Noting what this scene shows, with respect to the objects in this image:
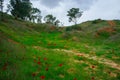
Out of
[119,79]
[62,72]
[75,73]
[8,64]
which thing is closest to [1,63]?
[8,64]

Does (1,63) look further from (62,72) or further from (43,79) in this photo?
(62,72)

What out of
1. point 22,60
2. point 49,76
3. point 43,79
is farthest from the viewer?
point 22,60

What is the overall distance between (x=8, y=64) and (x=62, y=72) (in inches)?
152

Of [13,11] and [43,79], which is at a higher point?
[13,11]

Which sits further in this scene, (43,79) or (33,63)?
(33,63)

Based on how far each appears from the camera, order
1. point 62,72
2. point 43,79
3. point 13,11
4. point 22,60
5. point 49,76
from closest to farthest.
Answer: point 43,79, point 49,76, point 62,72, point 22,60, point 13,11

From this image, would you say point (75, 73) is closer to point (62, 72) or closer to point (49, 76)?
point (62, 72)

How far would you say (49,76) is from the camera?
13.4 m

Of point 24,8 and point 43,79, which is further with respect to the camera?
point 24,8

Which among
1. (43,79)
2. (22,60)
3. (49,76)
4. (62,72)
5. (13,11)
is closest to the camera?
(43,79)

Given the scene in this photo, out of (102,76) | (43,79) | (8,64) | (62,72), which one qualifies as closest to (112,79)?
A: (102,76)

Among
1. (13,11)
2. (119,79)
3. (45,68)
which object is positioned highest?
(13,11)

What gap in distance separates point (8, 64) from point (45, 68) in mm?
2769

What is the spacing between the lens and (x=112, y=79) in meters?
15.8
